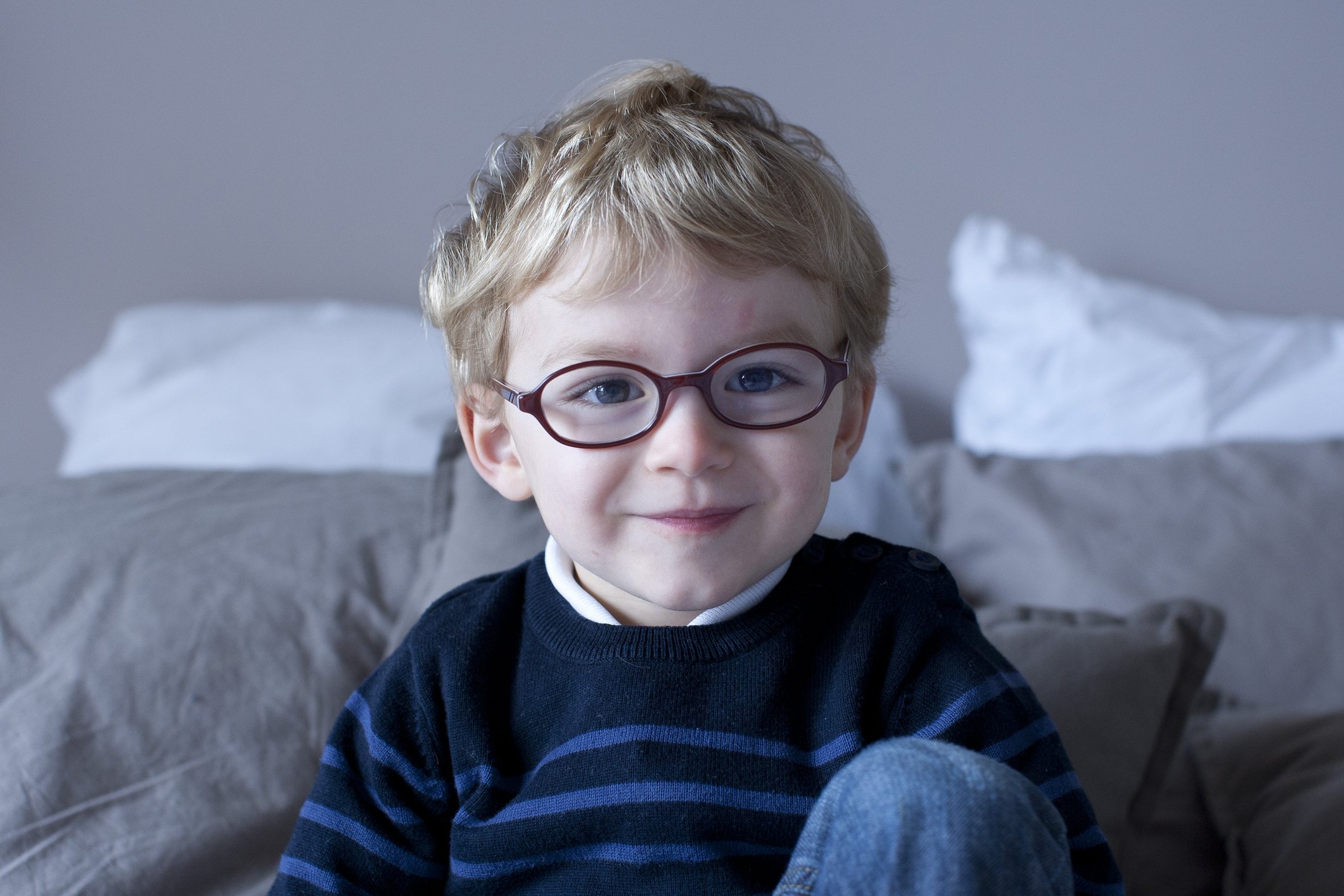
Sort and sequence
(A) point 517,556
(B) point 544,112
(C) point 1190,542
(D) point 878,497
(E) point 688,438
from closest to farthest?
(E) point 688,438 < (A) point 517,556 < (C) point 1190,542 < (D) point 878,497 < (B) point 544,112

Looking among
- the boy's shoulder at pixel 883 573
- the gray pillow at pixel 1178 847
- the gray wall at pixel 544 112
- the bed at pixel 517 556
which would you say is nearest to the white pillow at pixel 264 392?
the bed at pixel 517 556

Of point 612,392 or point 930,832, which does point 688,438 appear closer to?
point 612,392

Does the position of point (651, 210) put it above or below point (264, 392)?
above

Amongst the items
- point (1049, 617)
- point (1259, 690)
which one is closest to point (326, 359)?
point (1049, 617)

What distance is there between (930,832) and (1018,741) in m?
0.24

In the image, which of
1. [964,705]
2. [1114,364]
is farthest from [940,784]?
[1114,364]

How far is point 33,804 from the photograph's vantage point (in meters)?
0.92

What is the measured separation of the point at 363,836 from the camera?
2.65ft

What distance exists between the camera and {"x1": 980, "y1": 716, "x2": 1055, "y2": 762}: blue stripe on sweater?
0.74 metres

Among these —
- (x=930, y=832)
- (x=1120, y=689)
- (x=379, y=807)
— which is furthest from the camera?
(x=1120, y=689)

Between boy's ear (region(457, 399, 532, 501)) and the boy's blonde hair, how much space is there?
2 centimetres

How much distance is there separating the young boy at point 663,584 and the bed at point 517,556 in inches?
9.8

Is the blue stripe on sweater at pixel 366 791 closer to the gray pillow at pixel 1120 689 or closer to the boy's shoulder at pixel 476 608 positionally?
the boy's shoulder at pixel 476 608

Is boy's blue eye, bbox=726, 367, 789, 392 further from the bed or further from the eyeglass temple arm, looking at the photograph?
the bed
